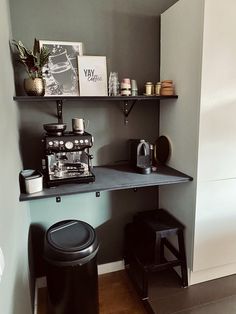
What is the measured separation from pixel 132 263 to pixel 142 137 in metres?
1.11

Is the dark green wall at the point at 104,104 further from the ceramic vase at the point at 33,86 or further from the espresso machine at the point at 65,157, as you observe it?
the espresso machine at the point at 65,157

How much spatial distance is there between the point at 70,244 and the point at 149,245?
2.51 ft

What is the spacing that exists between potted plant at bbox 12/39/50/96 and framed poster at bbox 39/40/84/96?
13cm

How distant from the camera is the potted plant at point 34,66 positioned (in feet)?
5.32

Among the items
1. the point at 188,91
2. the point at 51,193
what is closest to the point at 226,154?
the point at 188,91

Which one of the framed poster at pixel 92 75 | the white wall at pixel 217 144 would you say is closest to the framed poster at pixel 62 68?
the framed poster at pixel 92 75

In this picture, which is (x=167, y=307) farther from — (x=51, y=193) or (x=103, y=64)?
(x=103, y=64)

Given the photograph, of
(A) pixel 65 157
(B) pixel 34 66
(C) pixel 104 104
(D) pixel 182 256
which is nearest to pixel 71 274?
(A) pixel 65 157

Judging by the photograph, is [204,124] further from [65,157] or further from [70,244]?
[70,244]

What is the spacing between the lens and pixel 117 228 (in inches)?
87.4

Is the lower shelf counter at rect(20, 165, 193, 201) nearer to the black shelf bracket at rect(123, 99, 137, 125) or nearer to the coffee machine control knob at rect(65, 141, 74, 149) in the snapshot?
the coffee machine control knob at rect(65, 141, 74, 149)

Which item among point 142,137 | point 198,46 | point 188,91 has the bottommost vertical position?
point 142,137

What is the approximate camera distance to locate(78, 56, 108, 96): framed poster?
1858mm

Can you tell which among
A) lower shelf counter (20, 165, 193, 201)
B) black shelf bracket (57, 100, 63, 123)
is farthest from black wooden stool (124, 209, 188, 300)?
black shelf bracket (57, 100, 63, 123)
